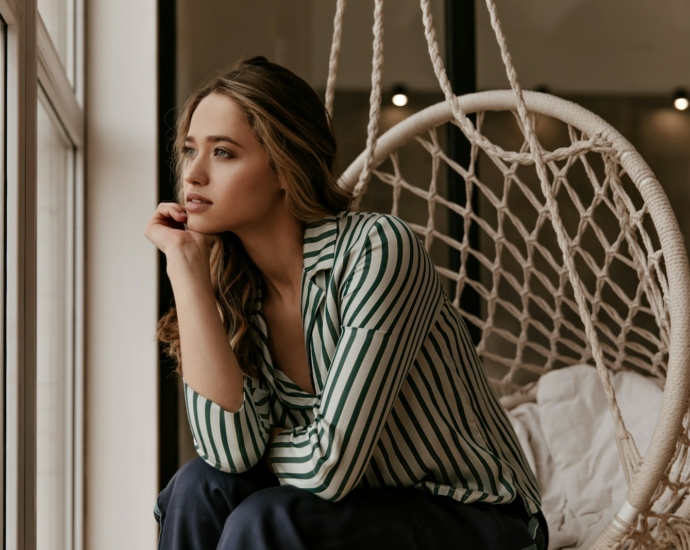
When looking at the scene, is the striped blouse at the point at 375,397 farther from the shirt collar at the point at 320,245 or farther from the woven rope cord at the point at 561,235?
the woven rope cord at the point at 561,235

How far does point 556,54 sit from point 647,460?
52.8 inches

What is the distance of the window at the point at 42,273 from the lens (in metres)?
1.00

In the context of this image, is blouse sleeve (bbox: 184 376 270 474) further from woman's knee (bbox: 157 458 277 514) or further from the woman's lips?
the woman's lips

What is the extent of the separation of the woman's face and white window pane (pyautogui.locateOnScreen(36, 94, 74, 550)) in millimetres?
467

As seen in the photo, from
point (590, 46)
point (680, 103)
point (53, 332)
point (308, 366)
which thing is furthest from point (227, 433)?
point (680, 103)

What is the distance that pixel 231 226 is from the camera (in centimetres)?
111

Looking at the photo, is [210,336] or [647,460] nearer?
[210,336]

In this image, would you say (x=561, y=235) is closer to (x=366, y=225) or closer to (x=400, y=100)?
(x=366, y=225)

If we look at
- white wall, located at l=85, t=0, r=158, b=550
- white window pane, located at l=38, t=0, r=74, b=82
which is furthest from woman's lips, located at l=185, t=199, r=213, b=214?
white wall, located at l=85, t=0, r=158, b=550

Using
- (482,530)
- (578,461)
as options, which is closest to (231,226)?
(482,530)

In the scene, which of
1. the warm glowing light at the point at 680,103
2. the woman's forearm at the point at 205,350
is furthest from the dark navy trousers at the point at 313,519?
the warm glowing light at the point at 680,103

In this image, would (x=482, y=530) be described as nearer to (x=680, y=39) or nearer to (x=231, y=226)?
(x=231, y=226)

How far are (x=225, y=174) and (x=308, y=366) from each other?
0.29m

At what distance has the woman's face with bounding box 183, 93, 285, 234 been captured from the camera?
1085 mm
